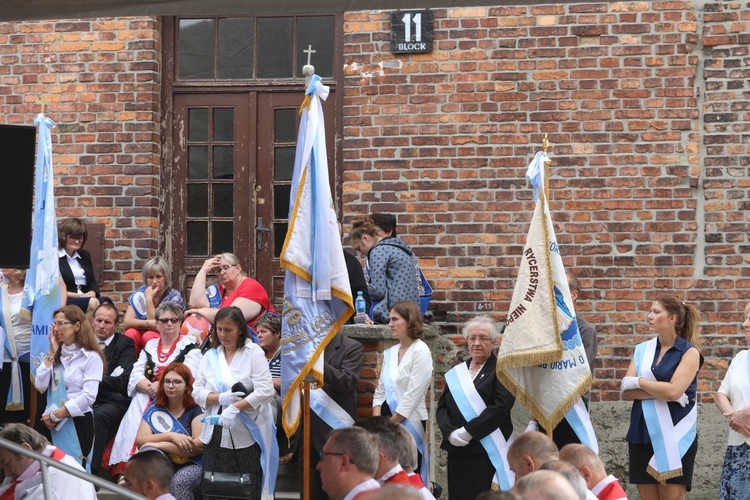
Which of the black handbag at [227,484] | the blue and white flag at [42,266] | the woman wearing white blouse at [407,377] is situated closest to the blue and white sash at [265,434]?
the black handbag at [227,484]

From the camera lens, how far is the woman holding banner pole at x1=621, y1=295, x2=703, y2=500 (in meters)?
7.57

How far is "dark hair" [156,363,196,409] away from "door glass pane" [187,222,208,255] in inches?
89.7

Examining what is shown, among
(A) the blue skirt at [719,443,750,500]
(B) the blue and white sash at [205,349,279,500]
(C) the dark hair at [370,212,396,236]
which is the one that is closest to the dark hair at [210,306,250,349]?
(B) the blue and white sash at [205,349,279,500]

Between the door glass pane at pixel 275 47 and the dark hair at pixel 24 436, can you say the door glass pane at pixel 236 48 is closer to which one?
the door glass pane at pixel 275 47

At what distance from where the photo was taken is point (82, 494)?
6441 millimetres

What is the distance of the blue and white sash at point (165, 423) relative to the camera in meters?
8.04

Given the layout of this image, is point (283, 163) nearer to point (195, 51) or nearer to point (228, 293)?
point (195, 51)

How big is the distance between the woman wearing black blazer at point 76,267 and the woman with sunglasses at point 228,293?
86cm

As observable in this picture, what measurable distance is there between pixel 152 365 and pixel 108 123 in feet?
8.72

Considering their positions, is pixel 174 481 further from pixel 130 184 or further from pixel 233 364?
pixel 130 184

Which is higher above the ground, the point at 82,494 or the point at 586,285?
the point at 586,285

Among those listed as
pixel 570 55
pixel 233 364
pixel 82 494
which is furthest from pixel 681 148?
pixel 82 494

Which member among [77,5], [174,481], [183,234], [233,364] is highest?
[77,5]

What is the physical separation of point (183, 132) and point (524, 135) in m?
3.05
